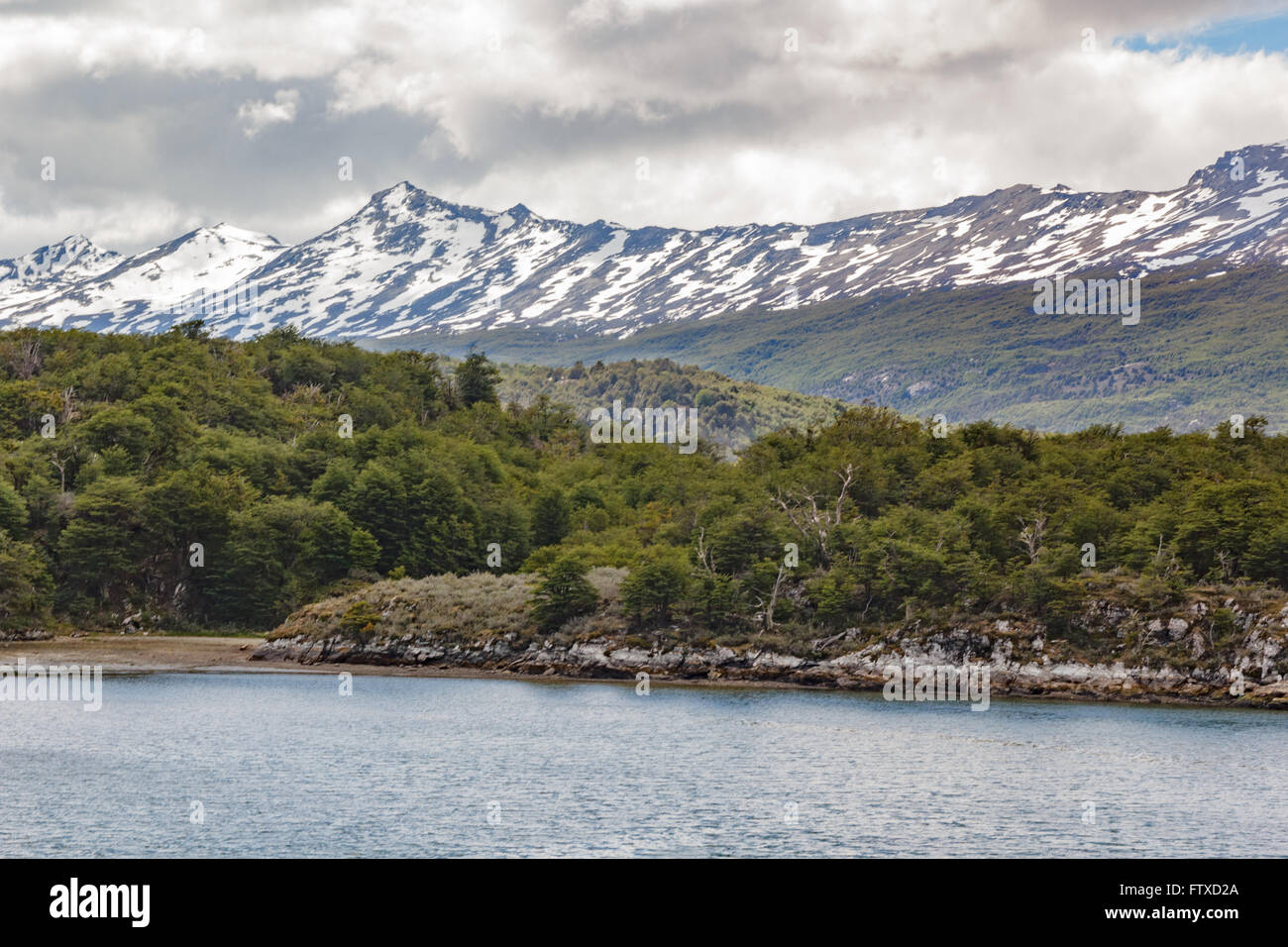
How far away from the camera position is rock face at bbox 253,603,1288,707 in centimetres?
8131

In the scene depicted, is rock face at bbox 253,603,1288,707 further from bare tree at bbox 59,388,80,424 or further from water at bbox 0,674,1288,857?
bare tree at bbox 59,388,80,424

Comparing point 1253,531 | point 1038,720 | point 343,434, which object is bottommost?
point 1038,720

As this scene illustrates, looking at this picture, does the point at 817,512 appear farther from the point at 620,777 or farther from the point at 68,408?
the point at 68,408

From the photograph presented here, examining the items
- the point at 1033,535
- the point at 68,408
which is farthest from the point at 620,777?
the point at 68,408

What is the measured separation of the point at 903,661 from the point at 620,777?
137 feet

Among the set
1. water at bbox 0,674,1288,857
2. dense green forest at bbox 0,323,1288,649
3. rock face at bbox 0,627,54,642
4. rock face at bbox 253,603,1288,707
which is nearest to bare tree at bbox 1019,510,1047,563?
dense green forest at bbox 0,323,1288,649

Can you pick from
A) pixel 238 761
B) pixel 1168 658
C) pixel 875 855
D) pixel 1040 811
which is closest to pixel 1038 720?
pixel 1168 658

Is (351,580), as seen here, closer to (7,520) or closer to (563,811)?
(7,520)

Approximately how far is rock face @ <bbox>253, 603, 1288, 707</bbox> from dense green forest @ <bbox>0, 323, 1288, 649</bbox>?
2.71 m

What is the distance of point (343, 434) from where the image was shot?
448 feet

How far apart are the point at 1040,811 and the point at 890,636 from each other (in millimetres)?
44528

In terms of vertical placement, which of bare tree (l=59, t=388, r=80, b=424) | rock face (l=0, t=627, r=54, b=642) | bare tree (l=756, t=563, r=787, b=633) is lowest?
rock face (l=0, t=627, r=54, b=642)

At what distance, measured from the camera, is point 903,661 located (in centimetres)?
8800

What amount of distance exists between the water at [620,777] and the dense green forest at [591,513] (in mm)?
16789
